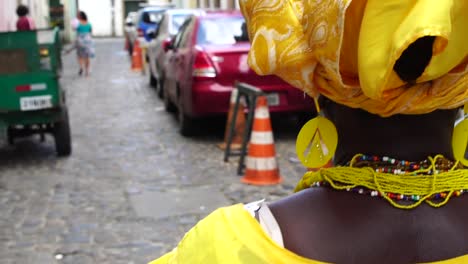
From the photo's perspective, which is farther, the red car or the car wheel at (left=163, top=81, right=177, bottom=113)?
the car wheel at (left=163, top=81, right=177, bottom=113)

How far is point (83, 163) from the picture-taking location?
8141 mm

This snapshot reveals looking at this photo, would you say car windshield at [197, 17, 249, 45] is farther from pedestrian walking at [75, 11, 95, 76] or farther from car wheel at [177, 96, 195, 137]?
pedestrian walking at [75, 11, 95, 76]

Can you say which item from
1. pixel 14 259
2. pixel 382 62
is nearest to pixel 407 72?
pixel 382 62

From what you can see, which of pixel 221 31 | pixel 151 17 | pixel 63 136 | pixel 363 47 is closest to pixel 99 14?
pixel 151 17

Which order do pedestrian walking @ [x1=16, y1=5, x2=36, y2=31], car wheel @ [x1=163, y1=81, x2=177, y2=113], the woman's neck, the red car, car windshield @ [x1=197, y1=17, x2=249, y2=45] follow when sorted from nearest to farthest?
the woman's neck → the red car → car windshield @ [x1=197, y1=17, x2=249, y2=45] → car wheel @ [x1=163, y1=81, x2=177, y2=113] → pedestrian walking @ [x1=16, y1=5, x2=36, y2=31]

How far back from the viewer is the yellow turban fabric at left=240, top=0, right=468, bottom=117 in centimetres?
111

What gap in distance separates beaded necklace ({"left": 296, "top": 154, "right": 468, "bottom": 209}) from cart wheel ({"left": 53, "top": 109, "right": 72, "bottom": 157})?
23.7 feet

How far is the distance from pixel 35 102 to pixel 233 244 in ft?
22.7

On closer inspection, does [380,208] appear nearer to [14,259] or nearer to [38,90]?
[14,259]

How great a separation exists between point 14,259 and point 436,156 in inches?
165

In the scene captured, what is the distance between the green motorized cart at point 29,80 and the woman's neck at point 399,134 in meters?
6.90

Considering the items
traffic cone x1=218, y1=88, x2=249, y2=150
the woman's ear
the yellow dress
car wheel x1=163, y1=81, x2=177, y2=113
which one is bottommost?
car wheel x1=163, y1=81, x2=177, y2=113

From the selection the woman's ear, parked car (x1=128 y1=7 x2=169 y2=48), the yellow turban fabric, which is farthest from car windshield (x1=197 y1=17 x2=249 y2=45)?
parked car (x1=128 y1=7 x2=169 y2=48)

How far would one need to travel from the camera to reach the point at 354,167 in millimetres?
1353
